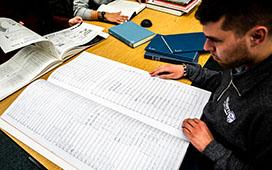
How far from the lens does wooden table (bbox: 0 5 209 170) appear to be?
28.8 inches

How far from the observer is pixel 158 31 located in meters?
1.11

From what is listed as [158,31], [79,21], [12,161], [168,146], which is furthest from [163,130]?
[12,161]

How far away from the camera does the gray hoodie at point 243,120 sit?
48 centimetres

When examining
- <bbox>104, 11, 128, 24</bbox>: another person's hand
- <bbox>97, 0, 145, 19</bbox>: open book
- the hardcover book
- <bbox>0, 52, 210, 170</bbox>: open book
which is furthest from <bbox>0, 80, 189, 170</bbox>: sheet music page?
the hardcover book

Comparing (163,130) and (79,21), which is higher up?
(79,21)

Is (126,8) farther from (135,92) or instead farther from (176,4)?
(135,92)

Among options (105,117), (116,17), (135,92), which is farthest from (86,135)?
(116,17)

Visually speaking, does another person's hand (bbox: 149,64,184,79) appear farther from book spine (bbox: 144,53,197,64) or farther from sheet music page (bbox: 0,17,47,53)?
sheet music page (bbox: 0,17,47,53)

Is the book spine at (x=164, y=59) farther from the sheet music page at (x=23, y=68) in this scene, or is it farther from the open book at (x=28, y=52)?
the sheet music page at (x=23, y=68)

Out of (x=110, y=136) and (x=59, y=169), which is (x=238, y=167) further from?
(x=59, y=169)

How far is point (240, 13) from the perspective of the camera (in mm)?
458

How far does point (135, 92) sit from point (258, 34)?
0.44 meters

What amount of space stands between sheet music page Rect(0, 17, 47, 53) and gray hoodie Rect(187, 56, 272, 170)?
0.78 m

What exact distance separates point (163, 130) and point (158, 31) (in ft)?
2.35
